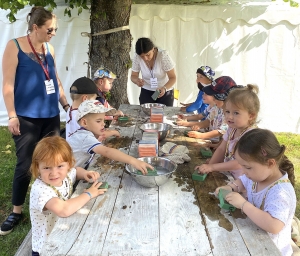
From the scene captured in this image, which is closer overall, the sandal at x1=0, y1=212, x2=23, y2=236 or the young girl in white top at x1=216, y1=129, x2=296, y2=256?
the young girl in white top at x1=216, y1=129, x2=296, y2=256

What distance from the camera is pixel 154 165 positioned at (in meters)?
2.19

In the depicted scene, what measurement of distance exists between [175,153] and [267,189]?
92cm

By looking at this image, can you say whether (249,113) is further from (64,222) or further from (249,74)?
(249,74)

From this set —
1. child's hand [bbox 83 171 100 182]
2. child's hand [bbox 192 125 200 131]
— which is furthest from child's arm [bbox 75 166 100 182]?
child's hand [bbox 192 125 200 131]

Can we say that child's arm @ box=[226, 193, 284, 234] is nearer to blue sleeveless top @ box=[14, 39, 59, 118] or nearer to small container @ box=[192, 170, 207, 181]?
small container @ box=[192, 170, 207, 181]

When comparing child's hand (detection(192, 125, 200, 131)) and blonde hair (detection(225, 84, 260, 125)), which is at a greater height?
blonde hair (detection(225, 84, 260, 125))

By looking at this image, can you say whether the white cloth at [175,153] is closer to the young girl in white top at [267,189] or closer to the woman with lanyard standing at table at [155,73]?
the young girl in white top at [267,189]

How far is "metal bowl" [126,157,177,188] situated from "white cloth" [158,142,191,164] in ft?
0.76

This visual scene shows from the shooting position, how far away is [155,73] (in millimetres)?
4391

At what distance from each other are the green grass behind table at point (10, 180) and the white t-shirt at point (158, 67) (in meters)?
2.20

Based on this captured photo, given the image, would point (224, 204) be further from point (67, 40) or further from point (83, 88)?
point (67, 40)

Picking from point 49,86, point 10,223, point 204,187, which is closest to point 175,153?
point 204,187

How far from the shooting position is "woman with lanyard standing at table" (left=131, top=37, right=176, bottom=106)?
168 inches

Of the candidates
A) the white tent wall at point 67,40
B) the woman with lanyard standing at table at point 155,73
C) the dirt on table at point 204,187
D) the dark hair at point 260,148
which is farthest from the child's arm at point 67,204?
the white tent wall at point 67,40
